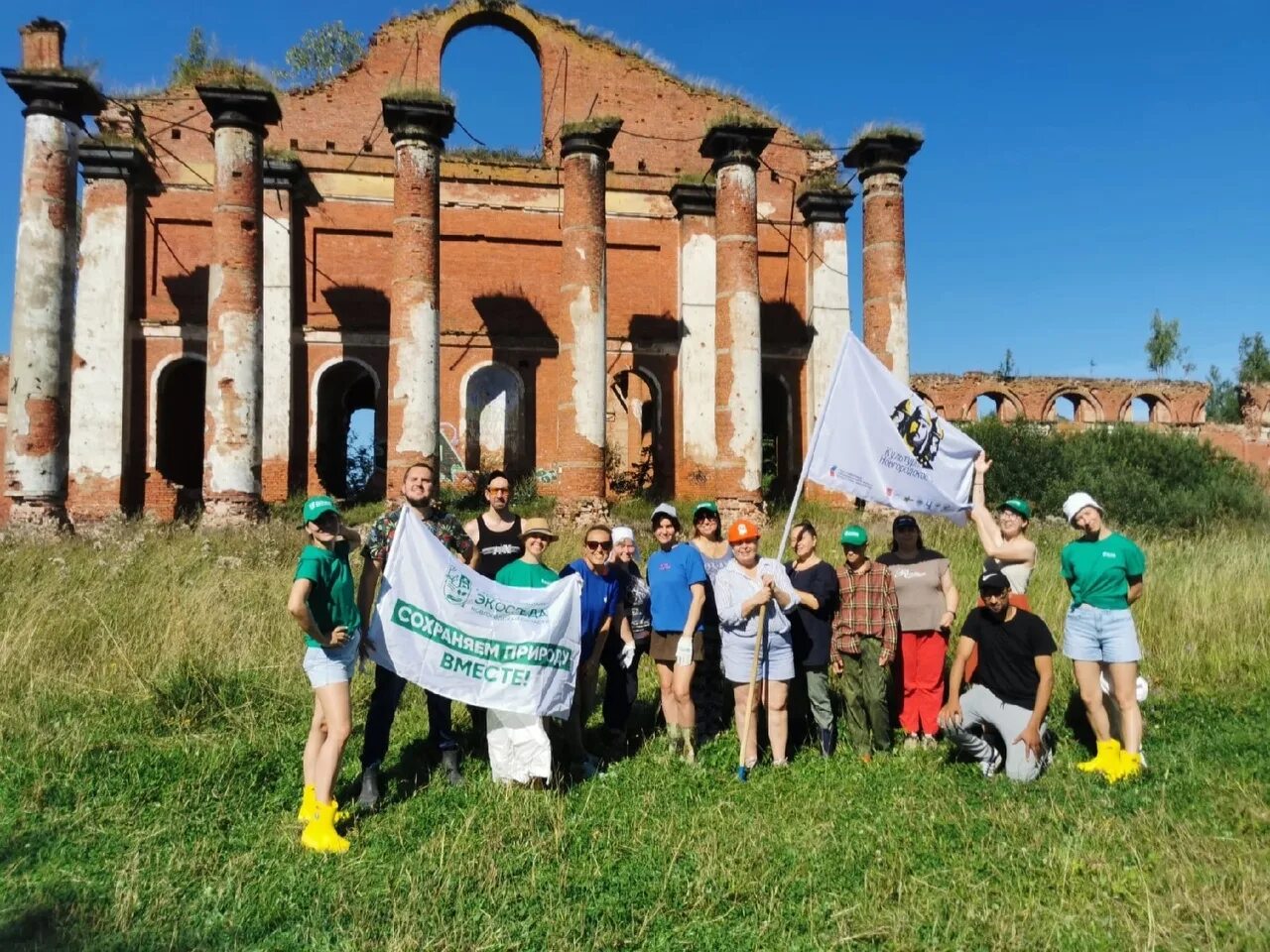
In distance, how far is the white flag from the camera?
695 cm

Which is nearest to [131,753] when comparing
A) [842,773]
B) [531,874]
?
[531,874]

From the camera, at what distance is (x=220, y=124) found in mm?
16922

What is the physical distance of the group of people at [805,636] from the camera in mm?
6090

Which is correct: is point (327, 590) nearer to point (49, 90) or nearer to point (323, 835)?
point (323, 835)

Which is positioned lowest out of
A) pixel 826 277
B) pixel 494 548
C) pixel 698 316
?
pixel 494 548

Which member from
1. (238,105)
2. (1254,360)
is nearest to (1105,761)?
(238,105)

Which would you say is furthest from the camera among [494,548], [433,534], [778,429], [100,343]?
[778,429]

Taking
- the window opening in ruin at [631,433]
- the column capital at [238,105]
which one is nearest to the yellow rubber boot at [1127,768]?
the window opening in ruin at [631,433]

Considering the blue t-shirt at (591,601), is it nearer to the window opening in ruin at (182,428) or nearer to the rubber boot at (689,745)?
the rubber boot at (689,745)

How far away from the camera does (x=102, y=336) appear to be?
19.2 metres

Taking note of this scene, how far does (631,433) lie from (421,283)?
7618mm

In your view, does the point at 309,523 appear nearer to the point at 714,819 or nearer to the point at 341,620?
the point at 341,620

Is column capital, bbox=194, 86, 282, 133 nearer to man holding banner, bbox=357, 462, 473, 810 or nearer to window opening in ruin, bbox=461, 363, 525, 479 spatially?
window opening in ruin, bbox=461, 363, 525, 479

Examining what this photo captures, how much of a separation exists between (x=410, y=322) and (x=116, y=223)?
779cm
